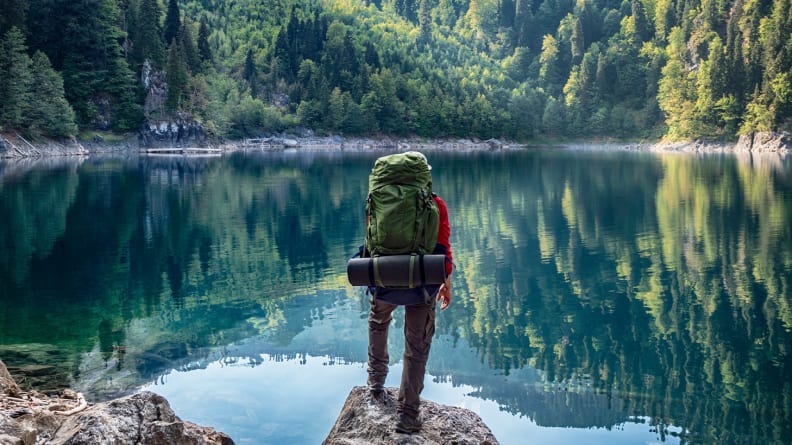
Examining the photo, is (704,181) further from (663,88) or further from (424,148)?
(663,88)

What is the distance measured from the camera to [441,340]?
14.7 m

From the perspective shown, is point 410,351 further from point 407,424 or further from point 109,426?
point 109,426

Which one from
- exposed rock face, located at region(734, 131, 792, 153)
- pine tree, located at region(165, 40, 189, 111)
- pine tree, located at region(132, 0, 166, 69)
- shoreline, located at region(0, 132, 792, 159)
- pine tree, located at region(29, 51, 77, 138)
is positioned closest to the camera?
pine tree, located at region(29, 51, 77, 138)

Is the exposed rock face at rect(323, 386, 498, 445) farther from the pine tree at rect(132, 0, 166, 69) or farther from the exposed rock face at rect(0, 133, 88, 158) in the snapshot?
the pine tree at rect(132, 0, 166, 69)

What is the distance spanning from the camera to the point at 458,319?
16250 mm

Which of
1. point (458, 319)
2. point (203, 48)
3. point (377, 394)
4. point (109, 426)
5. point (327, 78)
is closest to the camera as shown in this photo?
point (109, 426)

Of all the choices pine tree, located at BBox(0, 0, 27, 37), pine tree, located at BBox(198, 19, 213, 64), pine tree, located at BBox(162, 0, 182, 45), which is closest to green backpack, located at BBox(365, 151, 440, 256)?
pine tree, located at BBox(0, 0, 27, 37)

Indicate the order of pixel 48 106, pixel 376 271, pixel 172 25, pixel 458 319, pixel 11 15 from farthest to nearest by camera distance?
pixel 172 25, pixel 11 15, pixel 48 106, pixel 458 319, pixel 376 271

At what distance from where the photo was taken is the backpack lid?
6.15 meters

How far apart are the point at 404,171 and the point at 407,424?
220 centimetres

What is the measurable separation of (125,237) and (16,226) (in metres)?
4.84

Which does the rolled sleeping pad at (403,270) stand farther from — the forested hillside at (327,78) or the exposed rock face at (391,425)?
the forested hillside at (327,78)

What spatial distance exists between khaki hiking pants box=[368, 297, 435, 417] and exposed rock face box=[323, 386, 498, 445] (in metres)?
0.18

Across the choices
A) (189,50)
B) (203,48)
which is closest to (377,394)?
(189,50)
